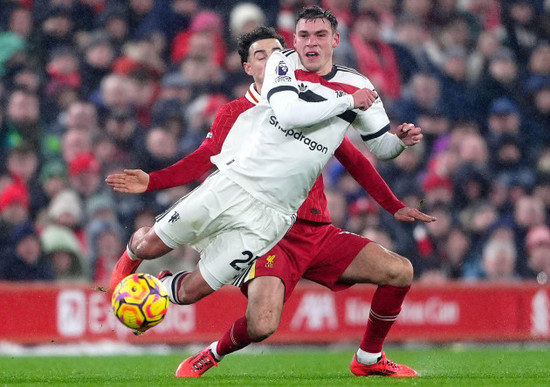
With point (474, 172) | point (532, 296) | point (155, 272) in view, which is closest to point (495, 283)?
point (532, 296)

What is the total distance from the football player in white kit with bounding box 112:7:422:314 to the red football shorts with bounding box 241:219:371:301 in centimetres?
17

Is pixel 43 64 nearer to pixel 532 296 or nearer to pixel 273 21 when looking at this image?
pixel 273 21

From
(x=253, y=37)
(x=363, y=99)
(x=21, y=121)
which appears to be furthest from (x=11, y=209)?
(x=363, y=99)

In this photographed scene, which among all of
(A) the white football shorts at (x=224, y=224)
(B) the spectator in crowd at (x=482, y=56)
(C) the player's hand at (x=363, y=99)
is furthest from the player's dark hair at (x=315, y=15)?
(B) the spectator in crowd at (x=482, y=56)

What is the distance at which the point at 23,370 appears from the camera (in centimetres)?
795

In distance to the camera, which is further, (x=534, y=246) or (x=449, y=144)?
(x=449, y=144)

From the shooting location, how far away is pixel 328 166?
11.8 meters

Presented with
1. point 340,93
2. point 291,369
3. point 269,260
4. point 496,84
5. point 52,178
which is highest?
point 340,93

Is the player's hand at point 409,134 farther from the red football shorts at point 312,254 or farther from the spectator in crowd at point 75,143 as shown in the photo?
the spectator in crowd at point 75,143

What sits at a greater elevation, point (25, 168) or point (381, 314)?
point (381, 314)

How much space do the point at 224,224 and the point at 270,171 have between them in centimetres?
44

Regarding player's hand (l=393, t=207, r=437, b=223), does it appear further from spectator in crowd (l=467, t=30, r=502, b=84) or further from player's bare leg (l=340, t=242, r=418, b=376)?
spectator in crowd (l=467, t=30, r=502, b=84)

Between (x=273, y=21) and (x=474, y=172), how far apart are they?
A: 293 cm

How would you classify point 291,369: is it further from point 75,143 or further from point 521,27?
point 521,27
